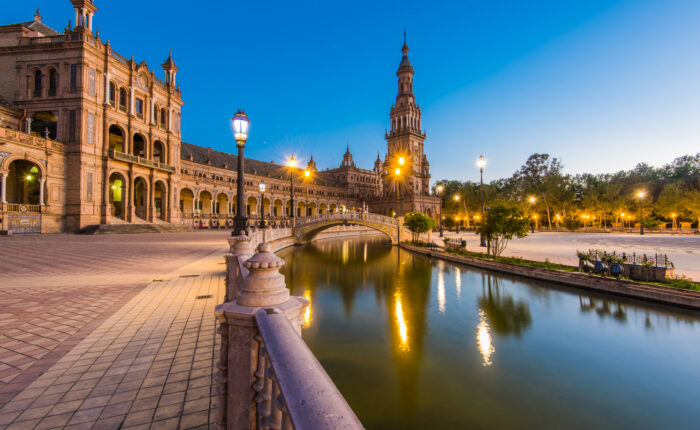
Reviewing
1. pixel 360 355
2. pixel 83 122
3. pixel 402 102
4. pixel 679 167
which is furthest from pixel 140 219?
pixel 679 167

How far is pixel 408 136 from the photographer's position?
77.9 metres

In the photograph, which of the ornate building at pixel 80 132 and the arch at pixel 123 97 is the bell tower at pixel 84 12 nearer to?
the ornate building at pixel 80 132

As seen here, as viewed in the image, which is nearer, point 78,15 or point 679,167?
point 78,15

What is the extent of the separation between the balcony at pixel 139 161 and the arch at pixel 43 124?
528cm

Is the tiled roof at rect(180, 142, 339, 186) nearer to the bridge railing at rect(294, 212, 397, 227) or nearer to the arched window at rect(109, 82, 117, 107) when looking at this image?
the arched window at rect(109, 82, 117, 107)

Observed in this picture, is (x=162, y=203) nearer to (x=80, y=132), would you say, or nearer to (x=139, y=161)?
(x=139, y=161)

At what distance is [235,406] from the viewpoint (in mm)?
2479

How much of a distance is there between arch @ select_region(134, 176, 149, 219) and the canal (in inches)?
1336

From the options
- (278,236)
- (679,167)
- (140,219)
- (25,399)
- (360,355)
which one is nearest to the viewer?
(25,399)

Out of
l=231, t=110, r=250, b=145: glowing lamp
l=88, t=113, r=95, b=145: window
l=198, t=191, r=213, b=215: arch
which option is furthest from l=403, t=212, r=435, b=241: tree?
l=198, t=191, r=213, b=215: arch

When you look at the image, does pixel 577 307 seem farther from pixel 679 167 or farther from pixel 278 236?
pixel 679 167

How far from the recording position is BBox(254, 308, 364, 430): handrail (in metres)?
1.13

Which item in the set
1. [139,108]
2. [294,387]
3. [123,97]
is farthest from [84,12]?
[294,387]

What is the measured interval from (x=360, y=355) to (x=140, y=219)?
38.8 m
